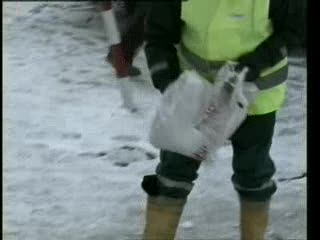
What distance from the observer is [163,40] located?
51.6 inches

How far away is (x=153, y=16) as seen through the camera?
51.6 inches

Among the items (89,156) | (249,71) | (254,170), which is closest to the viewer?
(249,71)

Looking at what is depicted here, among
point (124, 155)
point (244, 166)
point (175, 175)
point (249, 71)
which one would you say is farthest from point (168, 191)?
point (124, 155)

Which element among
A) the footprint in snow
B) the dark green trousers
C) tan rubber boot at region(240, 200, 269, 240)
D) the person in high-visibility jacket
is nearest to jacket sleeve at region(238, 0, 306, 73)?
the person in high-visibility jacket

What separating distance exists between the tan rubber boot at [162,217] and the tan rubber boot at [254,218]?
125 mm

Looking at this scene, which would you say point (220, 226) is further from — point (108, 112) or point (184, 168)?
point (108, 112)

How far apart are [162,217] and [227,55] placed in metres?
0.31

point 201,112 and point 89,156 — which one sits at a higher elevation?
point 201,112

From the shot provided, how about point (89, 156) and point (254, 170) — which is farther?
point (89, 156)

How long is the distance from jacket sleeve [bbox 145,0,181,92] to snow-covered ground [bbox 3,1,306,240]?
9.6 inches

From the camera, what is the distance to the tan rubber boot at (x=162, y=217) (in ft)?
4.61

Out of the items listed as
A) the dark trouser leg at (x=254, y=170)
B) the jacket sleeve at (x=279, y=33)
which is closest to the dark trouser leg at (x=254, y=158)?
the dark trouser leg at (x=254, y=170)

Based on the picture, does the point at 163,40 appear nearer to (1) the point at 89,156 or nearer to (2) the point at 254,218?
(2) the point at 254,218

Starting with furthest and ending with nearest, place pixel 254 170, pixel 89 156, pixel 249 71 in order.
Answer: pixel 89 156, pixel 254 170, pixel 249 71
